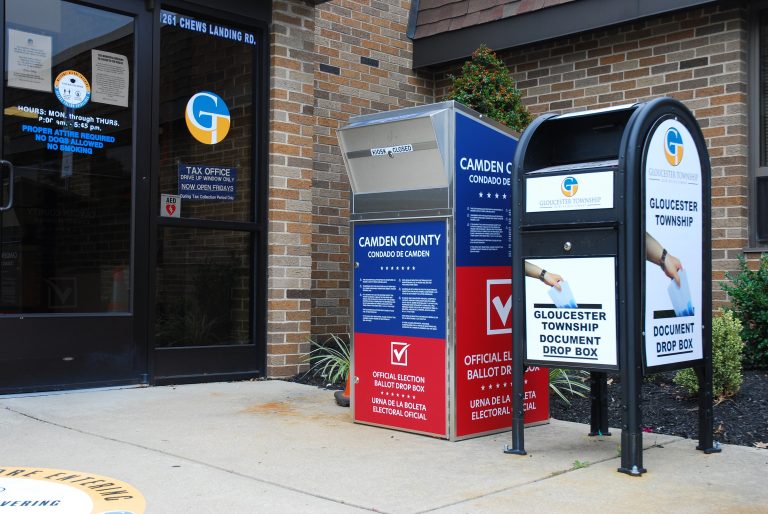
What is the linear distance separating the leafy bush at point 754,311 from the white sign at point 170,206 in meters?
4.92

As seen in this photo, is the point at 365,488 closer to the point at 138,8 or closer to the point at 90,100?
the point at 90,100

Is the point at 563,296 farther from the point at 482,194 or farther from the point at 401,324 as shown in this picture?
the point at 401,324

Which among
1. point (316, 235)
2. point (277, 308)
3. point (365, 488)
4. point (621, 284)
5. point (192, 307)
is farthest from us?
point (316, 235)

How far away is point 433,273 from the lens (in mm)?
5121

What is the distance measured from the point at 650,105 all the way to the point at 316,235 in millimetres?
5330

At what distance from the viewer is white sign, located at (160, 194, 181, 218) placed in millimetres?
7137

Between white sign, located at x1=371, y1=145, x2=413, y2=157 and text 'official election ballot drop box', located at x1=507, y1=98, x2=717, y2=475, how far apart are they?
0.78 metres

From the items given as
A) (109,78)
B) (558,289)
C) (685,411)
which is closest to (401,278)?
(558,289)

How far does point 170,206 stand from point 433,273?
3039 millimetres

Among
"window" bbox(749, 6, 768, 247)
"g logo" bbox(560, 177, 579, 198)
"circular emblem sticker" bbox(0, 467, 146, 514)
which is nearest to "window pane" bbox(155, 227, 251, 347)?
"circular emblem sticker" bbox(0, 467, 146, 514)

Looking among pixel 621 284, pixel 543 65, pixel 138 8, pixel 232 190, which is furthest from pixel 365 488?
pixel 543 65

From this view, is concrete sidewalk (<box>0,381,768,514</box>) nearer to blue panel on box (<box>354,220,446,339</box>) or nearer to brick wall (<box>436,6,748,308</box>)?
blue panel on box (<box>354,220,446,339</box>)

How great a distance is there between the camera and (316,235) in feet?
30.2

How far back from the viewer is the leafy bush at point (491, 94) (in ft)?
25.9
